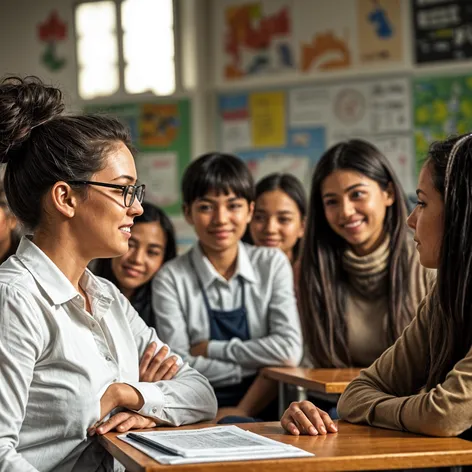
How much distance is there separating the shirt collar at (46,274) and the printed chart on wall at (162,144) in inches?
190

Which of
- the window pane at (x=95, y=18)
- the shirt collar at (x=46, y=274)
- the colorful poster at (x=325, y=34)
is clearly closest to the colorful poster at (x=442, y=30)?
the colorful poster at (x=325, y=34)

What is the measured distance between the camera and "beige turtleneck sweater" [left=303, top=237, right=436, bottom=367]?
3264mm

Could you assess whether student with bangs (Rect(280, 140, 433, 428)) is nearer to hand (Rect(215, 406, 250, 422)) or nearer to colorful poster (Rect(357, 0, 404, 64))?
hand (Rect(215, 406, 250, 422))

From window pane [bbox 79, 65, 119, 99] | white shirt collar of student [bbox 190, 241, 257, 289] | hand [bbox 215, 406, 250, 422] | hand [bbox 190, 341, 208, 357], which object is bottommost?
hand [bbox 215, 406, 250, 422]

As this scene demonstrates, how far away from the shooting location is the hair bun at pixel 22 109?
1959mm

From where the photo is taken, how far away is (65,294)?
1940mm

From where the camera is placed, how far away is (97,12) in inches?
281

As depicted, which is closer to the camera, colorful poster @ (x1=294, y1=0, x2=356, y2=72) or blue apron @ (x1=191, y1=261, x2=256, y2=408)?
blue apron @ (x1=191, y1=261, x2=256, y2=408)

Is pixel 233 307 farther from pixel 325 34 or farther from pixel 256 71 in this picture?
pixel 256 71

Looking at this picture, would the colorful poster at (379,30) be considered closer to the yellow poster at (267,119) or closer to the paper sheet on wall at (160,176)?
the yellow poster at (267,119)

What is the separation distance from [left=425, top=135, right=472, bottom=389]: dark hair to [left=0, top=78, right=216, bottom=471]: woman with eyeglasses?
65 centimetres

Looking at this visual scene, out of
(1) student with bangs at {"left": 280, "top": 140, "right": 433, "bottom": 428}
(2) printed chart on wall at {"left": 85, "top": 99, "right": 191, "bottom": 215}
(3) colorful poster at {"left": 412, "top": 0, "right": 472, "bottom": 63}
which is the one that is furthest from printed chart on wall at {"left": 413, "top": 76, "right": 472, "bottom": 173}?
(1) student with bangs at {"left": 280, "top": 140, "right": 433, "bottom": 428}

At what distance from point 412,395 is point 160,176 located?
5.09 m

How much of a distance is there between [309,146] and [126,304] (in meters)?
4.27
